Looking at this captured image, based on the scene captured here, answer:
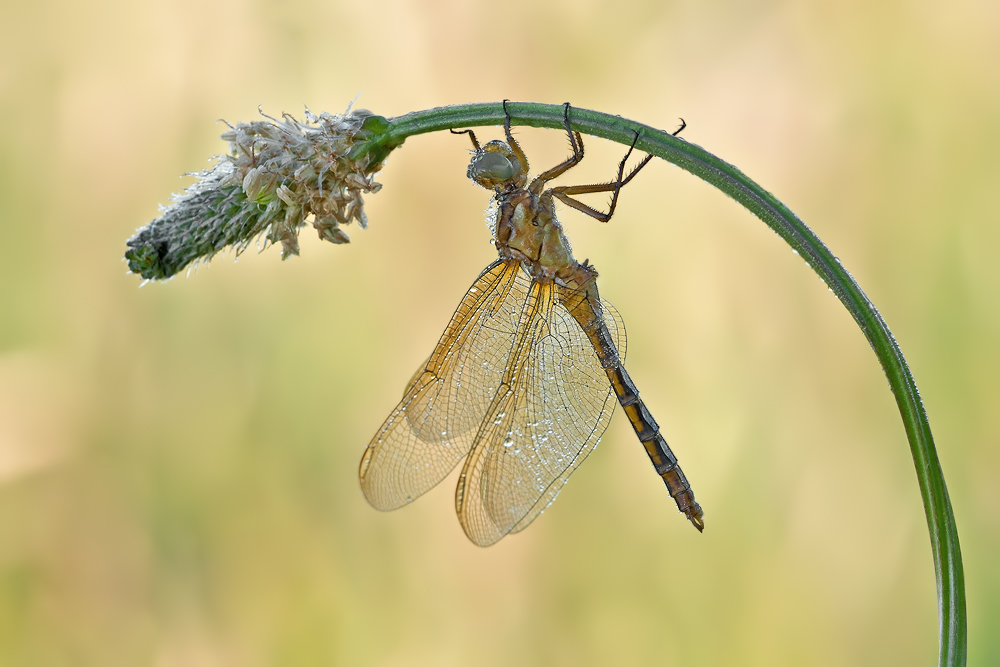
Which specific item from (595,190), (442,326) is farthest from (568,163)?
(442,326)

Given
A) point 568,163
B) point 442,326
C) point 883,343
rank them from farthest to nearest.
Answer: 1. point 442,326
2. point 568,163
3. point 883,343

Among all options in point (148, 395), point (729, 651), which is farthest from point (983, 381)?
point (148, 395)

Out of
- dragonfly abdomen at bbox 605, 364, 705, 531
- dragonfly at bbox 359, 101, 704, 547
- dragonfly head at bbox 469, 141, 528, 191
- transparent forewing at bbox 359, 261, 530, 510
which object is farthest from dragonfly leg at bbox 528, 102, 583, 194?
dragonfly abdomen at bbox 605, 364, 705, 531

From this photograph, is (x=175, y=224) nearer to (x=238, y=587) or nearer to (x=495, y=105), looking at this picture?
(x=495, y=105)

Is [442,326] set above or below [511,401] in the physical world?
above

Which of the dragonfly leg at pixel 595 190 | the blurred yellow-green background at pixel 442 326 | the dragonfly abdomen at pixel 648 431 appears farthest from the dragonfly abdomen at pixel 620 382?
the blurred yellow-green background at pixel 442 326

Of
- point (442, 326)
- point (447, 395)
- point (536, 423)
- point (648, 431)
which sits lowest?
point (648, 431)

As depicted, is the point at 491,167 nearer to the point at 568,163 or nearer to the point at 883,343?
the point at 568,163
